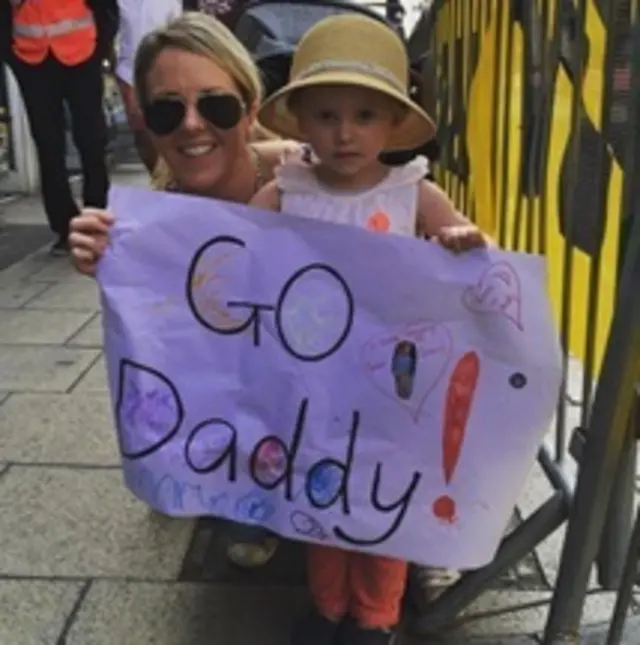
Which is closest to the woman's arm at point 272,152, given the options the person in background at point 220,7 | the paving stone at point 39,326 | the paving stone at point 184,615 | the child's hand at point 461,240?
the child's hand at point 461,240

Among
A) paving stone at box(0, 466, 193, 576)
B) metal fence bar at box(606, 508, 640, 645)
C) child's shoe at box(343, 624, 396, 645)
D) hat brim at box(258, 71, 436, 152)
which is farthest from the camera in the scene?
paving stone at box(0, 466, 193, 576)

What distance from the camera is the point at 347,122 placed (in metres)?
2.21

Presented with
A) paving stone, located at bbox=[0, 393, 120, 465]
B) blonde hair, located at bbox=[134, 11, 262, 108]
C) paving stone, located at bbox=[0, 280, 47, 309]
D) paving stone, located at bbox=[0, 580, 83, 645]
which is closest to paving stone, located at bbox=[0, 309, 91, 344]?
paving stone, located at bbox=[0, 280, 47, 309]

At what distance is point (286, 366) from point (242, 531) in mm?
752

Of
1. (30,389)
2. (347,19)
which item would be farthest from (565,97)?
(30,389)

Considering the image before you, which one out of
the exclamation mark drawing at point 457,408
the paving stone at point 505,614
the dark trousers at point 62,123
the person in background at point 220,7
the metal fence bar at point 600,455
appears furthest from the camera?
the person in background at point 220,7

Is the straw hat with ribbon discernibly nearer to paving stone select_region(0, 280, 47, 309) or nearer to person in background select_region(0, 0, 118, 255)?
paving stone select_region(0, 280, 47, 309)

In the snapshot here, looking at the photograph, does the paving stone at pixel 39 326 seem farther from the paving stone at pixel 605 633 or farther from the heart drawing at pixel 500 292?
the heart drawing at pixel 500 292

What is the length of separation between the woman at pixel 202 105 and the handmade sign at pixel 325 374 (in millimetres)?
394

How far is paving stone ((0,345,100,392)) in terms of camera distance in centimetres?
404

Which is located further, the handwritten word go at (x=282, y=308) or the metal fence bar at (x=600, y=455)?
the handwritten word go at (x=282, y=308)

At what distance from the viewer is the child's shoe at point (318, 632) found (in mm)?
2332

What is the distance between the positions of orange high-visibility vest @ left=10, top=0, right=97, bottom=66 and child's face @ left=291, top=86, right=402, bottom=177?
3.84 meters

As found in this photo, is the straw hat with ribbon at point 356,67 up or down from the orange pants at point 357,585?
up
